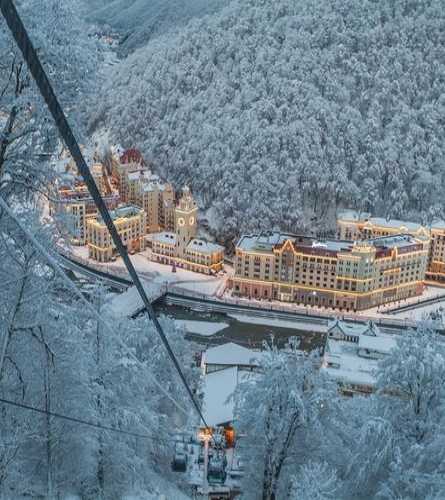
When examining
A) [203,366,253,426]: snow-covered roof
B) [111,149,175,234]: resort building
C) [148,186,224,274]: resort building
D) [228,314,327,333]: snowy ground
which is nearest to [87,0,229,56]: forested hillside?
[111,149,175,234]: resort building

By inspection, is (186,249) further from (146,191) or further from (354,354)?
(354,354)

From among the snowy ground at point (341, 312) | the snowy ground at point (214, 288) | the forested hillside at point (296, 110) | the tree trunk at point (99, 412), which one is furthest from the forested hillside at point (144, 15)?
the tree trunk at point (99, 412)

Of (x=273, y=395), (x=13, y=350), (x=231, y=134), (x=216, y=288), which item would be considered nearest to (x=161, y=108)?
(x=231, y=134)

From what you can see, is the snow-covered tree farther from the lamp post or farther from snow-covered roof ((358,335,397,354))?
snow-covered roof ((358,335,397,354))

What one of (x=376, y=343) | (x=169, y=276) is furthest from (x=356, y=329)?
(x=169, y=276)

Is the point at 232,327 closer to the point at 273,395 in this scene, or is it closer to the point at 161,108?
the point at 273,395

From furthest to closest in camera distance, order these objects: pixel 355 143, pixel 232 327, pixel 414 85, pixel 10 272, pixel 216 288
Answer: pixel 414 85 → pixel 355 143 → pixel 216 288 → pixel 232 327 → pixel 10 272

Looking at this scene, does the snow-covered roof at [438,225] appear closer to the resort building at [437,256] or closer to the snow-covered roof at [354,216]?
the resort building at [437,256]
